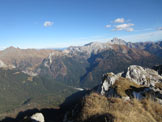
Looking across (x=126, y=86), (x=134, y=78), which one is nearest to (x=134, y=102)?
(x=126, y=86)

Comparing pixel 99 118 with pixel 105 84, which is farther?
pixel 105 84

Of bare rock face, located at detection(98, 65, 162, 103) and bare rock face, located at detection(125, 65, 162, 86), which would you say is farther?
bare rock face, located at detection(125, 65, 162, 86)

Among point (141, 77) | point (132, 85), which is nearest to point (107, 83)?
point (132, 85)

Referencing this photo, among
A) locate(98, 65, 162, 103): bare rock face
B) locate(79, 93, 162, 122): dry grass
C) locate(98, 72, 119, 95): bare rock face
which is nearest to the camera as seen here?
locate(79, 93, 162, 122): dry grass

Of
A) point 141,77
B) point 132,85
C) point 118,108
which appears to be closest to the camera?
point 118,108

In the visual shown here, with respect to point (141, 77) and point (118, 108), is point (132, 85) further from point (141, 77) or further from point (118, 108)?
point (118, 108)

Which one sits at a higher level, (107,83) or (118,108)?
(118,108)

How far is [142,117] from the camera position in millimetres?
14375

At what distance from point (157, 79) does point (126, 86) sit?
1577 inches

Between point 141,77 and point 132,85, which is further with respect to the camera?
point 141,77

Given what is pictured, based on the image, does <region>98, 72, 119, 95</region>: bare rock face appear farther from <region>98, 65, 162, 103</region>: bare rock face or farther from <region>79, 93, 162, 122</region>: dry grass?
<region>79, 93, 162, 122</region>: dry grass

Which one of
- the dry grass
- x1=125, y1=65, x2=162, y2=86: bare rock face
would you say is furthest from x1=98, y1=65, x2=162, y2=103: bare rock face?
the dry grass

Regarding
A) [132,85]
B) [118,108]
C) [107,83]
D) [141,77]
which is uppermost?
[118,108]

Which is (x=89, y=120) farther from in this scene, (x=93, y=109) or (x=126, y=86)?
(x=126, y=86)
